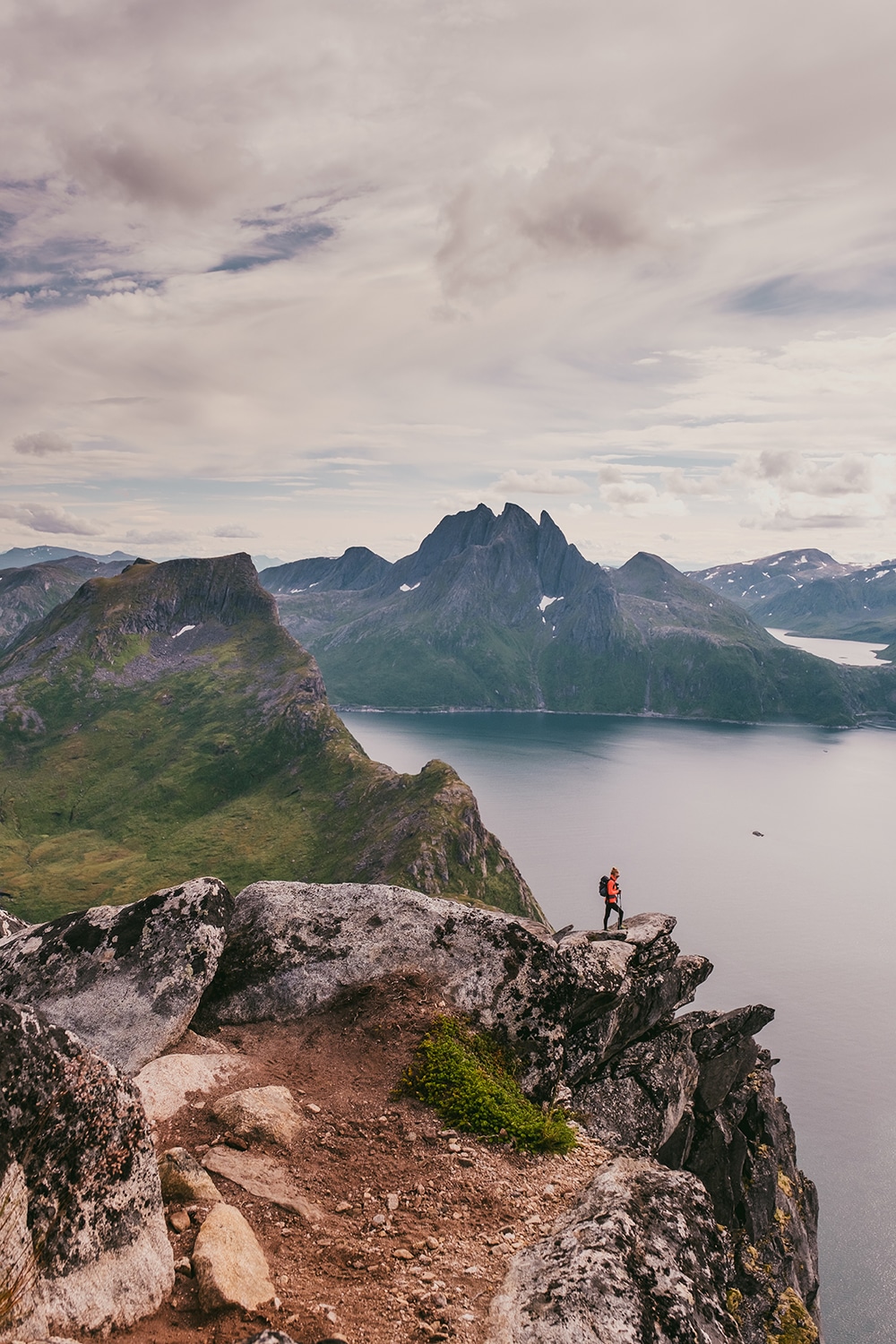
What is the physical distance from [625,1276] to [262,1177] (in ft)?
21.6

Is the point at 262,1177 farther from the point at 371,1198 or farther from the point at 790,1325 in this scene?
the point at 790,1325

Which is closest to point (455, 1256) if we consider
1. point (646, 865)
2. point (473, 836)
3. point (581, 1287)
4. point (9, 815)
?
point (581, 1287)

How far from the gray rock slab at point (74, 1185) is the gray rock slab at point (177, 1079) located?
3.59 m

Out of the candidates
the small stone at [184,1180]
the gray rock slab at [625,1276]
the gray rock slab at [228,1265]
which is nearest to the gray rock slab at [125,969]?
the small stone at [184,1180]

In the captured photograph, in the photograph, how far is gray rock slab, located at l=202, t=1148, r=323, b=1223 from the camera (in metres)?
12.3

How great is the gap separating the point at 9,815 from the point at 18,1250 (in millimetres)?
217592

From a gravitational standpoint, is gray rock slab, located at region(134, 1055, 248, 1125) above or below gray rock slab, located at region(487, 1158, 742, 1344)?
above

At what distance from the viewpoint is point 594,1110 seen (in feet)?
68.2

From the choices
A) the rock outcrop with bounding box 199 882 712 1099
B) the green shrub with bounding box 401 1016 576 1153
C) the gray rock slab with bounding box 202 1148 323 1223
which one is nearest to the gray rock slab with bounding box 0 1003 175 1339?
the gray rock slab with bounding box 202 1148 323 1223

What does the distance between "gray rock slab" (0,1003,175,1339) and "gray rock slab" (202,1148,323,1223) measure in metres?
2.14

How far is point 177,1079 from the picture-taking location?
1534 cm

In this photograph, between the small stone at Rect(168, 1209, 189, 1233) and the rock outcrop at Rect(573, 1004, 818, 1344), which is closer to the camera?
the small stone at Rect(168, 1209, 189, 1233)

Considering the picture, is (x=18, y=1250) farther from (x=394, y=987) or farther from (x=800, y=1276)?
(x=800, y=1276)

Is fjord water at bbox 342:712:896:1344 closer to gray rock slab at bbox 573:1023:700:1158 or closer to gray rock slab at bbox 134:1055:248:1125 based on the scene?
gray rock slab at bbox 573:1023:700:1158
